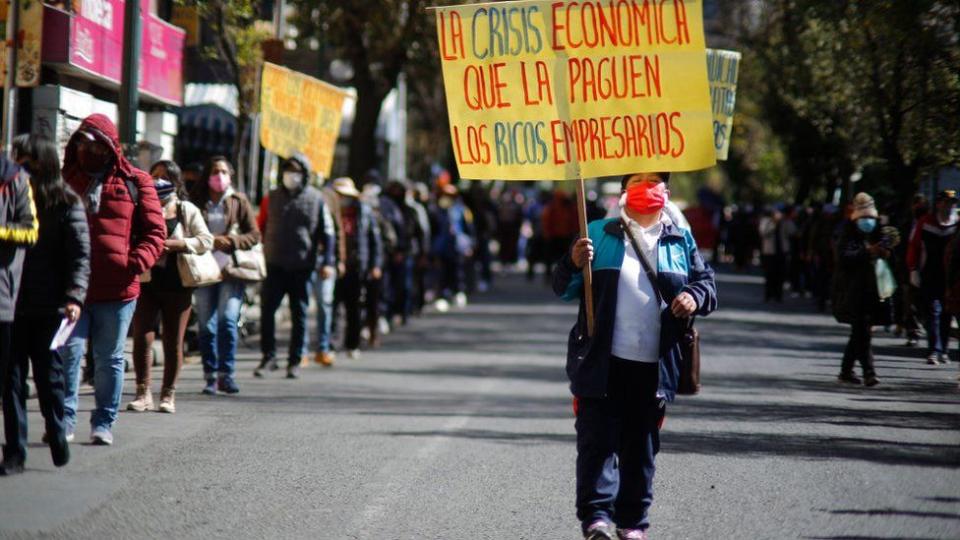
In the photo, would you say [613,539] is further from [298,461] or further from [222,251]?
Result: [222,251]

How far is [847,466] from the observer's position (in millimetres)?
10133

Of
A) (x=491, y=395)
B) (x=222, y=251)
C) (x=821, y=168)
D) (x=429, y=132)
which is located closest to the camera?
(x=222, y=251)

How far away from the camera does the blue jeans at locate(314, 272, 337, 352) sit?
54.4ft

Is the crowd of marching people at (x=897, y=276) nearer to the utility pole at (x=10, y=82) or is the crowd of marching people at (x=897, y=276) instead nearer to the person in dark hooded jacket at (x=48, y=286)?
the utility pole at (x=10, y=82)

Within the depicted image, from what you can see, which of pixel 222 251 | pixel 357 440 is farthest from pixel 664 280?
pixel 222 251

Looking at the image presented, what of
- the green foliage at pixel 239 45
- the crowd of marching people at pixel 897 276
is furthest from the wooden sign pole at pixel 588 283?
the green foliage at pixel 239 45

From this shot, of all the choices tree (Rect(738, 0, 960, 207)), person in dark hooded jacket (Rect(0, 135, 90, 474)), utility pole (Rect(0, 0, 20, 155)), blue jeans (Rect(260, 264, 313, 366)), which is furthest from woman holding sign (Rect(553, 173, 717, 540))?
utility pole (Rect(0, 0, 20, 155))

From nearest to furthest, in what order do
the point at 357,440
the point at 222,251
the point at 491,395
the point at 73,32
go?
the point at 357,440 → the point at 222,251 → the point at 491,395 → the point at 73,32

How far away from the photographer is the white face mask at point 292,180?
1516 cm

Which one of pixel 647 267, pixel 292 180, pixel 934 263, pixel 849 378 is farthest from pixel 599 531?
pixel 934 263

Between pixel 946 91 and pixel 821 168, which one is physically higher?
pixel 821 168

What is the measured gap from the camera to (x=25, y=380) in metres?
8.95

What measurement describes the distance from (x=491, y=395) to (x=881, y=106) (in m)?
7.20

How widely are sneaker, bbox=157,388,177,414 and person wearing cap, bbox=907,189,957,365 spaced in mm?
8389
